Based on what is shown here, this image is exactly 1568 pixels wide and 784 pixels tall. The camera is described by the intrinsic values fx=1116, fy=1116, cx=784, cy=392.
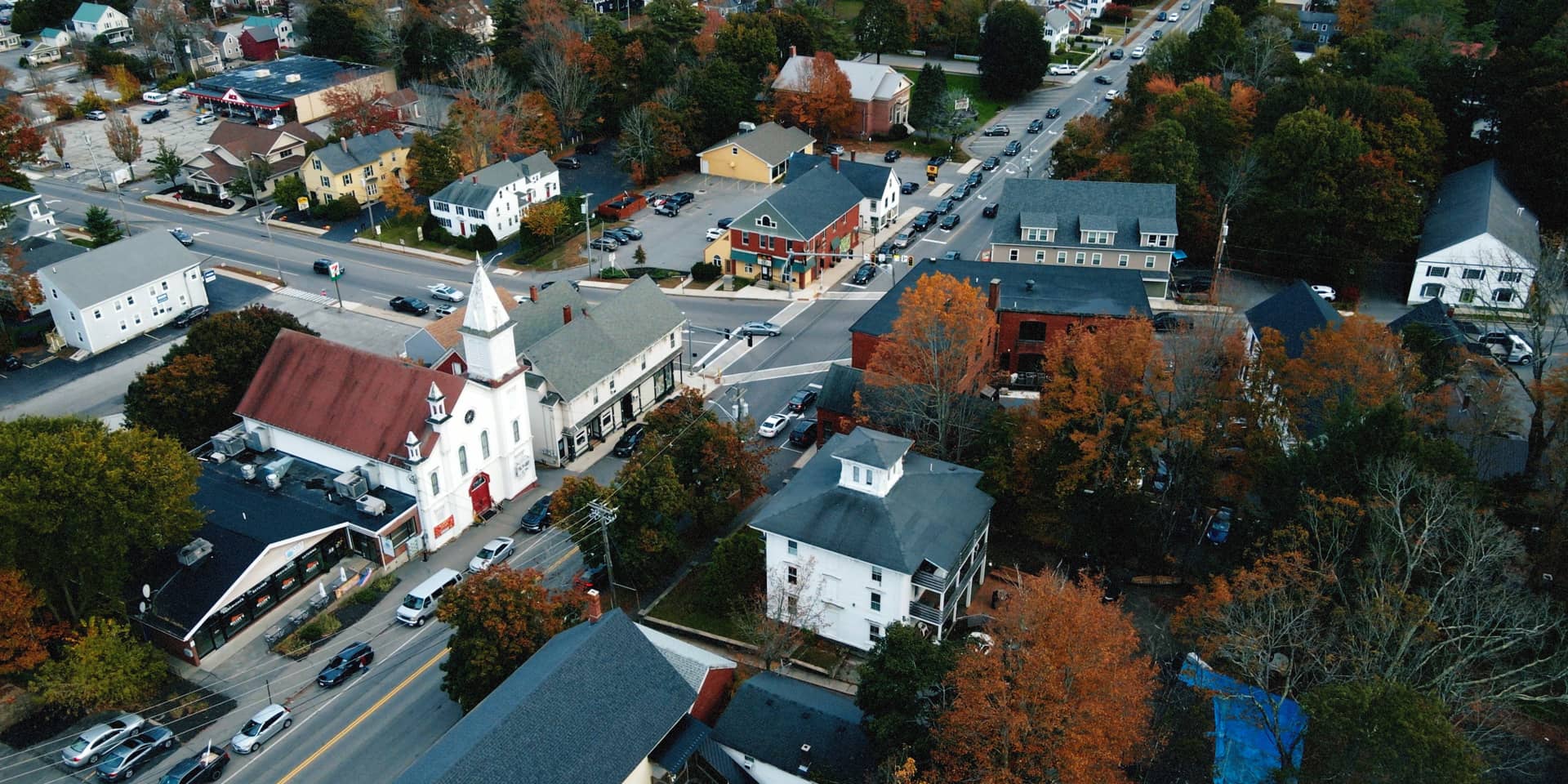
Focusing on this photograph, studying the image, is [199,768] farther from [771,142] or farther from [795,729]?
[771,142]

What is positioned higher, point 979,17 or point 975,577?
point 979,17

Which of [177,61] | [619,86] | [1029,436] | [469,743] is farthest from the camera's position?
[177,61]

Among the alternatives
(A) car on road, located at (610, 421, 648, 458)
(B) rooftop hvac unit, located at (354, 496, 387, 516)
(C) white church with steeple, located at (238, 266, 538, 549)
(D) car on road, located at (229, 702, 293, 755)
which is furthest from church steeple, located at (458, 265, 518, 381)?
(D) car on road, located at (229, 702, 293, 755)

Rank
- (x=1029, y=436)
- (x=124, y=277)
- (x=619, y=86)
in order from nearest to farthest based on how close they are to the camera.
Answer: (x=1029, y=436) < (x=124, y=277) < (x=619, y=86)

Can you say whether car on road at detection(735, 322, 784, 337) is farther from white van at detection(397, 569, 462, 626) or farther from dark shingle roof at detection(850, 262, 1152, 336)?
white van at detection(397, 569, 462, 626)

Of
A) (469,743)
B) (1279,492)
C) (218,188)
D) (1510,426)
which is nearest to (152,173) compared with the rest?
(218,188)

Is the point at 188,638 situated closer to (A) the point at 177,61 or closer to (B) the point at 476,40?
(B) the point at 476,40
